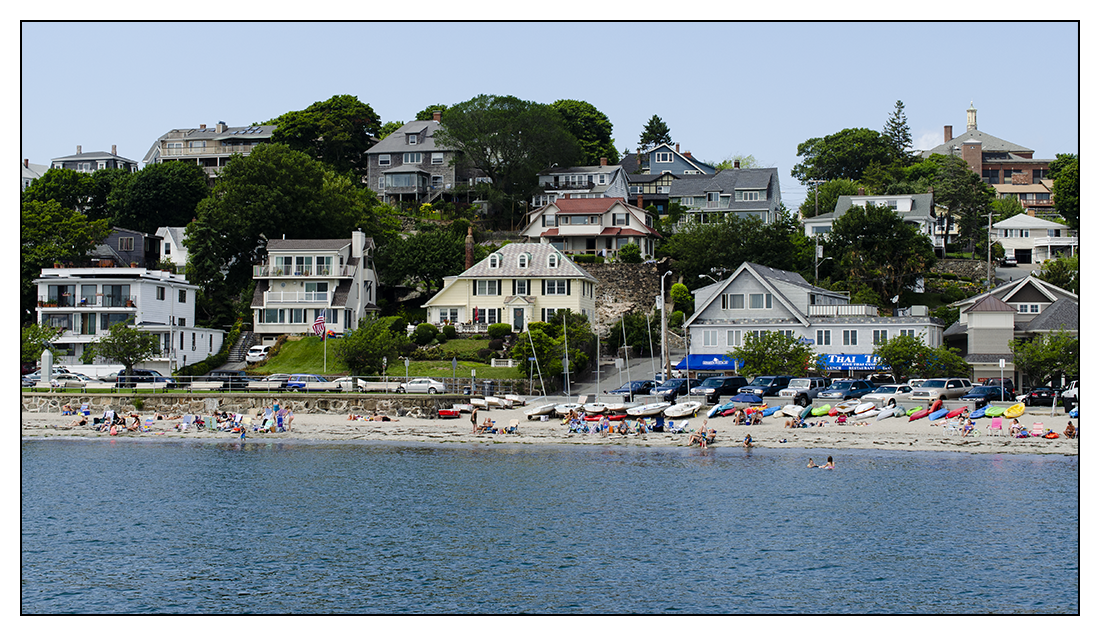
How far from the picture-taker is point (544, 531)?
41.7 metres

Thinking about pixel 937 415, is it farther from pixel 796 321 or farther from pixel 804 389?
pixel 796 321

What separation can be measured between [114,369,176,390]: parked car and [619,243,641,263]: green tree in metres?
43.6

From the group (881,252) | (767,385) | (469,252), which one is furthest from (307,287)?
(881,252)

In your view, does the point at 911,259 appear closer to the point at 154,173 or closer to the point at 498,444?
the point at 498,444

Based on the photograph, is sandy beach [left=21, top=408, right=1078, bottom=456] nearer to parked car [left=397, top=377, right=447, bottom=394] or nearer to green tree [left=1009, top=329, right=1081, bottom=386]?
parked car [left=397, top=377, right=447, bottom=394]

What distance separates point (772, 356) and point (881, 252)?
28.9 m

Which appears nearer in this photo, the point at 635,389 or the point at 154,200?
the point at 635,389

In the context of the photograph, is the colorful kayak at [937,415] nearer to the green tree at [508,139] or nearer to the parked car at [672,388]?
the parked car at [672,388]

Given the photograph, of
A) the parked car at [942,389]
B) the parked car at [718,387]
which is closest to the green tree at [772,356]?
the parked car at [718,387]

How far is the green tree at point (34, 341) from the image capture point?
7631 cm

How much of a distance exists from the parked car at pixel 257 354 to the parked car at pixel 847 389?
4398 cm

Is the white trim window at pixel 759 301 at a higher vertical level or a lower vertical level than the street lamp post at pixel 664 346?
higher

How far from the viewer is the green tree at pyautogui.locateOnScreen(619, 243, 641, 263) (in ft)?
334

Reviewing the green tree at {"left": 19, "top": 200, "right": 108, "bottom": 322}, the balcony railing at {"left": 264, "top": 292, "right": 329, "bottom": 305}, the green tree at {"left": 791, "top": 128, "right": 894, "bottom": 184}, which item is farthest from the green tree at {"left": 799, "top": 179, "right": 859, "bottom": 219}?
the green tree at {"left": 19, "top": 200, "right": 108, "bottom": 322}
